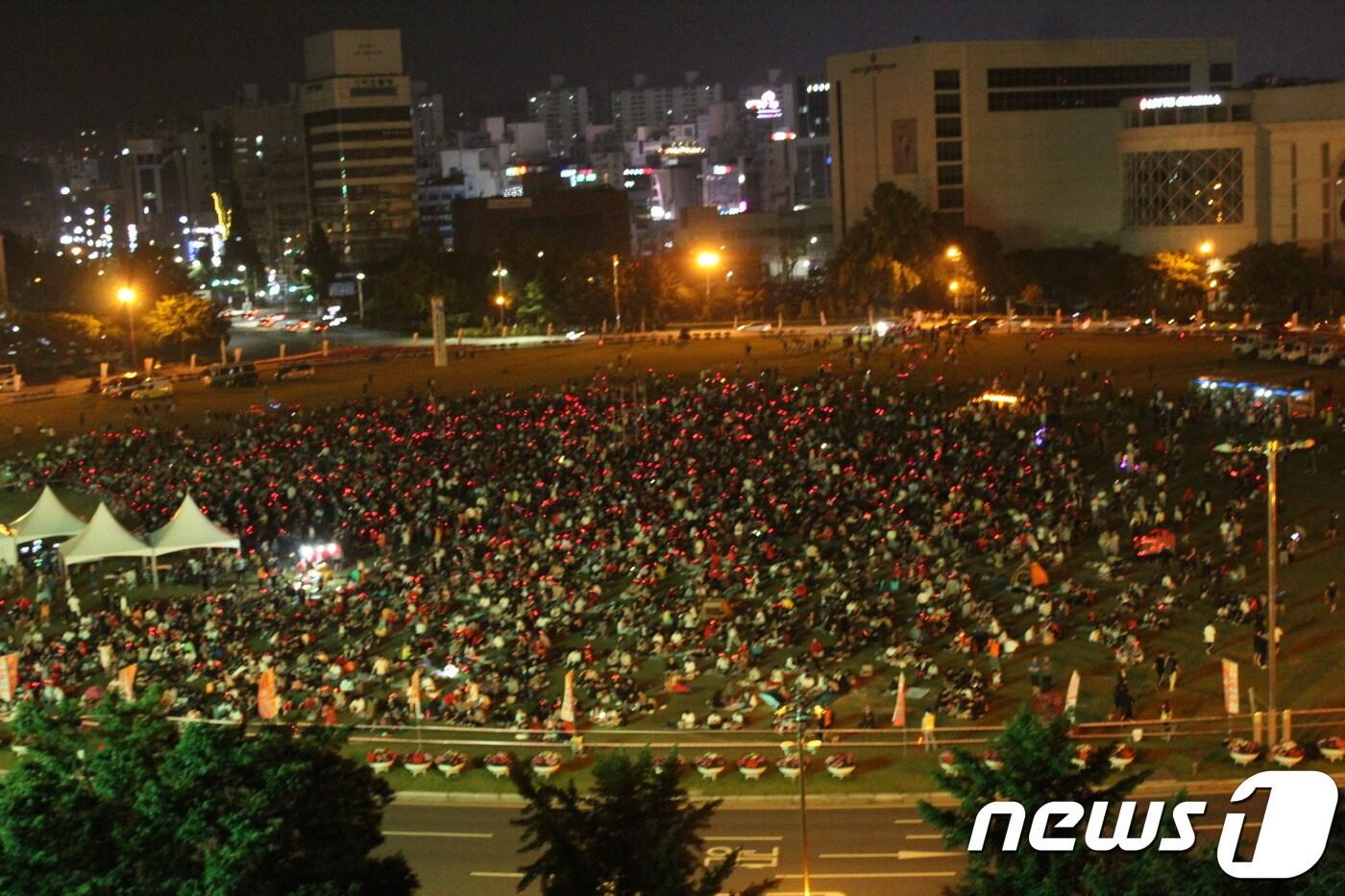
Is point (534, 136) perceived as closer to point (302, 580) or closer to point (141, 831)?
point (302, 580)

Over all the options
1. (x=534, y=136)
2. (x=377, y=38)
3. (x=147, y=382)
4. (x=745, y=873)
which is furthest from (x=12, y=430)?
(x=534, y=136)

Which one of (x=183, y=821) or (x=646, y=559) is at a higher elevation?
(x=183, y=821)

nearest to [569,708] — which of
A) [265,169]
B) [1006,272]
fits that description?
[1006,272]

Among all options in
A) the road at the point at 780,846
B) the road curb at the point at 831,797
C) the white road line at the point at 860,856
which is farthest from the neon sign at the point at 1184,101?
the white road line at the point at 860,856

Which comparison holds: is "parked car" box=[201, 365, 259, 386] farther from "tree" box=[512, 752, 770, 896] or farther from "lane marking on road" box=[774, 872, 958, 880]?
"tree" box=[512, 752, 770, 896]

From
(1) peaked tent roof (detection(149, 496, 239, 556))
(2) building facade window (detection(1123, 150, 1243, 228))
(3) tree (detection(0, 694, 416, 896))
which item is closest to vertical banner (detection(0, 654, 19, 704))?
(1) peaked tent roof (detection(149, 496, 239, 556))

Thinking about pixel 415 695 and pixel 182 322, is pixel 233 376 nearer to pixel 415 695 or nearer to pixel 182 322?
pixel 182 322

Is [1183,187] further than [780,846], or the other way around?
[1183,187]
